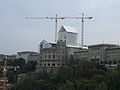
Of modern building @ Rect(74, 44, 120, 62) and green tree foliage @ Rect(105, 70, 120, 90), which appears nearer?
green tree foliage @ Rect(105, 70, 120, 90)

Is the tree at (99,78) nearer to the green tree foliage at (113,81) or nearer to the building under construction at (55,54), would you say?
the green tree foliage at (113,81)

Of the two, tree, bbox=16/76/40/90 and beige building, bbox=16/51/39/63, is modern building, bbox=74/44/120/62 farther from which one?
beige building, bbox=16/51/39/63

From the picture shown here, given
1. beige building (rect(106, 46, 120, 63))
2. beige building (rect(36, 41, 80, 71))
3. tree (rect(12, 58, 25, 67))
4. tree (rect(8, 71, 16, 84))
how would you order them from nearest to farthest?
beige building (rect(106, 46, 120, 63)), tree (rect(8, 71, 16, 84)), beige building (rect(36, 41, 80, 71)), tree (rect(12, 58, 25, 67))

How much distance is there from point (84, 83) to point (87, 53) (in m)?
23.9

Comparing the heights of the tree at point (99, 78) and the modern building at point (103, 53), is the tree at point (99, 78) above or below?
below

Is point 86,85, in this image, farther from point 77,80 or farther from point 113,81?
point 77,80

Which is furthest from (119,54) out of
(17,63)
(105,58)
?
(17,63)

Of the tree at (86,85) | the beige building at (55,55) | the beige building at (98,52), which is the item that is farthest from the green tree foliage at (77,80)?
the beige building at (55,55)

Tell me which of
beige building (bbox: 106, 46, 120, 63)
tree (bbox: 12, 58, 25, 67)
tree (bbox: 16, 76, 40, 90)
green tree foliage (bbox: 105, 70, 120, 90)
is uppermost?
beige building (bbox: 106, 46, 120, 63)

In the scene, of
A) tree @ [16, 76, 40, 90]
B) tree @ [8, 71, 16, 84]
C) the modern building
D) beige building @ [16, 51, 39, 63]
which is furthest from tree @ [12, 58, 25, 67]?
tree @ [16, 76, 40, 90]

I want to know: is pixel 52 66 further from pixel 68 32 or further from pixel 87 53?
pixel 68 32

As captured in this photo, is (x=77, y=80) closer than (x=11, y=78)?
Yes

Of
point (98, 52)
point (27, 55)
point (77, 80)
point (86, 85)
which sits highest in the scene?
point (98, 52)

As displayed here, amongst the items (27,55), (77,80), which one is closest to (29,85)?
(77,80)
